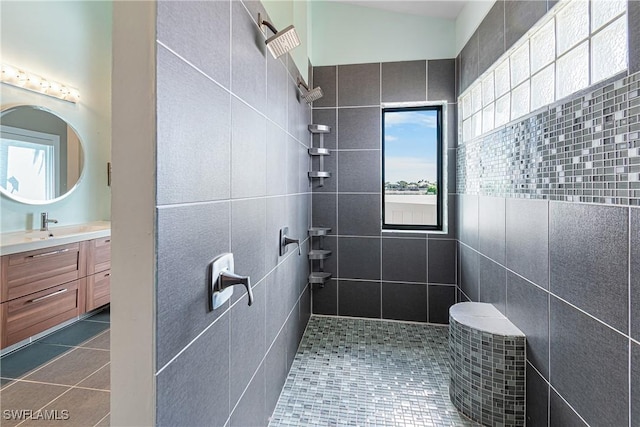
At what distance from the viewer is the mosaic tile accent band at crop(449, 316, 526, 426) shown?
4.92 feet

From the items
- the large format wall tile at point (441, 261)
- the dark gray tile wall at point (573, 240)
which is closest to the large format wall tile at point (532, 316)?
the dark gray tile wall at point (573, 240)

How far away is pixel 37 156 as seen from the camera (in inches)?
102

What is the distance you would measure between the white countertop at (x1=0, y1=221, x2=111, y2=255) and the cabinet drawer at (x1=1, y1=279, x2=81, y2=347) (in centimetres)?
35

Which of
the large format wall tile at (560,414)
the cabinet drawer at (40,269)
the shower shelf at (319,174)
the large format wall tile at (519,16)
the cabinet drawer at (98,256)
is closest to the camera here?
the large format wall tile at (560,414)

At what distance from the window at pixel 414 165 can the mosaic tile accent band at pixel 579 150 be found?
0.96 metres

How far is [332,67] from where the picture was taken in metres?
2.81

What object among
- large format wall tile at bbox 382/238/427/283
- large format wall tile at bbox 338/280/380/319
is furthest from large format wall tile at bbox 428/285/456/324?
large format wall tile at bbox 338/280/380/319

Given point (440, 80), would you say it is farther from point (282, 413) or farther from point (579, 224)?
point (282, 413)

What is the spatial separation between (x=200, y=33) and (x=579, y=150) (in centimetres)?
139

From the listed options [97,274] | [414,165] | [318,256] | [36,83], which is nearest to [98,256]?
[97,274]

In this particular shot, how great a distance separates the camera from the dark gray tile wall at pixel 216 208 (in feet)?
2.21

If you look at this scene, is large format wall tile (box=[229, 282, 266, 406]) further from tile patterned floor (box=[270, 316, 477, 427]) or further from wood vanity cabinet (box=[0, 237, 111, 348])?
wood vanity cabinet (box=[0, 237, 111, 348])

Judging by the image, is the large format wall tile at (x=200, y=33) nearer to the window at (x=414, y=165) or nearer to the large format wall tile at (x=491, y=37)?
the large format wall tile at (x=491, y=37)

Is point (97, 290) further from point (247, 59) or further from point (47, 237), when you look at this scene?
point (247, 59)
